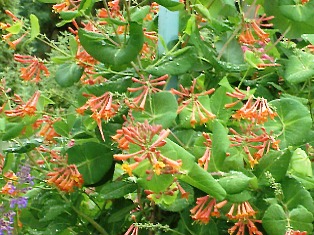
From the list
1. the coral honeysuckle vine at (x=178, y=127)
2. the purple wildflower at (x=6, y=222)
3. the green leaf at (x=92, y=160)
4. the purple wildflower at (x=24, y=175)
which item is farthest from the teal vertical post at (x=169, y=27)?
the purple wildflower at (x=6, y=222)

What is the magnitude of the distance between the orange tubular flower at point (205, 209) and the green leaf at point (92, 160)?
0.24 meters

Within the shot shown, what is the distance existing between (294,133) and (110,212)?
41 centimetres

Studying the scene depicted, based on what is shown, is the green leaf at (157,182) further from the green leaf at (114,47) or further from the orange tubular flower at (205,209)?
the green leaf at (114,47)

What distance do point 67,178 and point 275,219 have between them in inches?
15.1

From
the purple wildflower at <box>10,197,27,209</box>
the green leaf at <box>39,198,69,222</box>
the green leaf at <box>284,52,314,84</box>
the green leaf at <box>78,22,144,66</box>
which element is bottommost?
the purple wildflower at <box>10,197,27,209</box>

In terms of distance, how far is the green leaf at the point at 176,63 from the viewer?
0.99 m

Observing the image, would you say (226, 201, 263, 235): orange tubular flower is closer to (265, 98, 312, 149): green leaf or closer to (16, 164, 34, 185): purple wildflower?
(265, 98, 312, 149): green leaf

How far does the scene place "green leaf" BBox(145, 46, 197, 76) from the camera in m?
0.99

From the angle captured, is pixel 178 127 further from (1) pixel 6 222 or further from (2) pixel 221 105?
(1) pixel 6 222

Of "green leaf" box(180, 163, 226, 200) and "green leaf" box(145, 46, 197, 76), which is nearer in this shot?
"green leaf" box(180, 163, 226, 200)

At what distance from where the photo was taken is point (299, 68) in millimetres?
1143

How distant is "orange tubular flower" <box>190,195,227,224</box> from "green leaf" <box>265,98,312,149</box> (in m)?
0.18

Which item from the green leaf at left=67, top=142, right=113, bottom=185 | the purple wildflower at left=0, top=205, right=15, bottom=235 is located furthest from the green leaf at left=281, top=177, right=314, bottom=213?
the purple wildflower at left=0, top=205, right=15, bottom=235

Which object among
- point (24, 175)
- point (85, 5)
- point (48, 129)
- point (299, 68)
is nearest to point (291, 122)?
point (299, 68)
